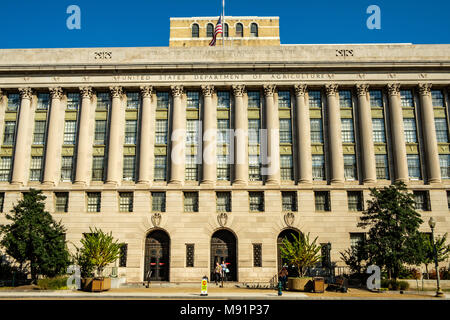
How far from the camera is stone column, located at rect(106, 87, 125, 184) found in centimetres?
4006

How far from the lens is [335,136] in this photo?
40438mm

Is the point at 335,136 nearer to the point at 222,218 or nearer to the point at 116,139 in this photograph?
the point at 222,218

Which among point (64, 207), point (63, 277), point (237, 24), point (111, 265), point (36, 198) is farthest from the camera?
point (237, 24)

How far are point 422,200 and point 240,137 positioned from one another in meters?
18.2

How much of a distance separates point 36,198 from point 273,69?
82.0 feet

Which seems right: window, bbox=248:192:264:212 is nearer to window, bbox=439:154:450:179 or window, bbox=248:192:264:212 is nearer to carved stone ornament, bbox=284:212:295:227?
carved stone ornament, bbox=284:212:295:227

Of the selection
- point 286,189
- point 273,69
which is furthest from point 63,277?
point 273,69

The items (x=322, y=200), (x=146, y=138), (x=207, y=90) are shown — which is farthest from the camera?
(x=207, y=90)

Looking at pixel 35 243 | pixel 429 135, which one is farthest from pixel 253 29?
pixel 35 243

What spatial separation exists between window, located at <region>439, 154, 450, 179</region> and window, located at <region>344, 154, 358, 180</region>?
8.27 m

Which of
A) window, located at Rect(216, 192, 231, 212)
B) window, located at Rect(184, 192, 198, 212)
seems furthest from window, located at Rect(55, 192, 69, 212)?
window, located at Rect(216, 192, 231, 212)

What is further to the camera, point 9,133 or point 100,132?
point 9,133

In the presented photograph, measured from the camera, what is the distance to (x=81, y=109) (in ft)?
137

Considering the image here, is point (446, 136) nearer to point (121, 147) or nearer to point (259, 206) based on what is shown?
point (259, 206)
